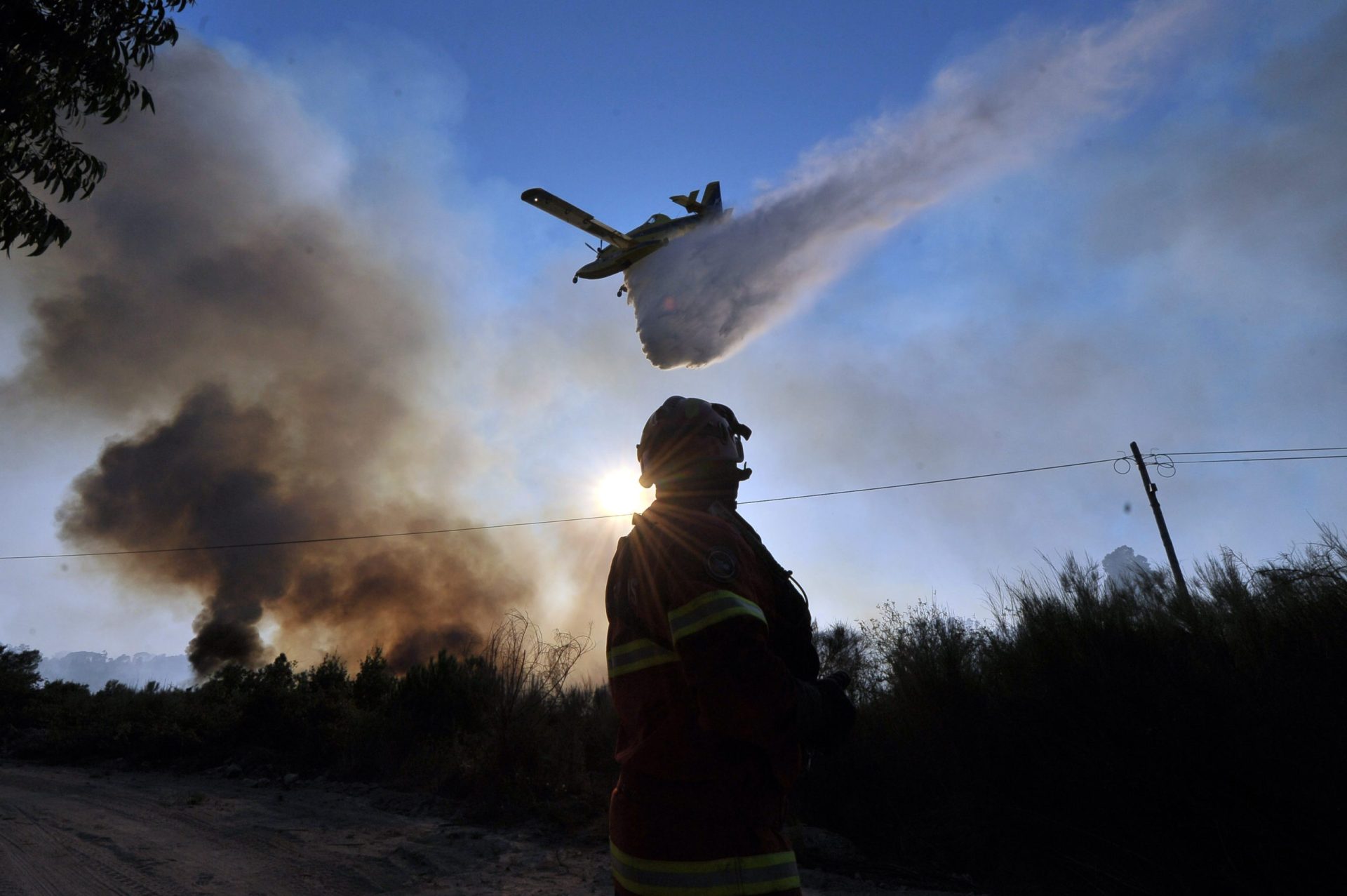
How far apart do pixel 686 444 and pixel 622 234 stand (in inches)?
674

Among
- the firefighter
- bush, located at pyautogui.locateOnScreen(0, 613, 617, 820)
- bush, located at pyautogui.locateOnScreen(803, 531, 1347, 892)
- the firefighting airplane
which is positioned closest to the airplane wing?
the firefighting airplane

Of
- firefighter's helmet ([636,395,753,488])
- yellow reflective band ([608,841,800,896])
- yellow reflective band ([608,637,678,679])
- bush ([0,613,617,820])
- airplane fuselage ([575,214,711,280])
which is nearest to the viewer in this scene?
yellow reflective band ([608,841,800,896])

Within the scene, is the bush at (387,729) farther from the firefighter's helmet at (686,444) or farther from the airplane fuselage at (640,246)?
the airplane fuselage at (640,246)

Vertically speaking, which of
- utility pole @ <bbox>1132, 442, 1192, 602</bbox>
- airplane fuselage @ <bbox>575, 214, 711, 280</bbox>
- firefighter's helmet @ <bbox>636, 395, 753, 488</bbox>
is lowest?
firefighter's helmet @ <bbox>636, 395, 753, 488</bbox>

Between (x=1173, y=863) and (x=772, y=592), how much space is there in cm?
476

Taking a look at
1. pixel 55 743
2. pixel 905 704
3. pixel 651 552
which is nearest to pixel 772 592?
pixel 651 552

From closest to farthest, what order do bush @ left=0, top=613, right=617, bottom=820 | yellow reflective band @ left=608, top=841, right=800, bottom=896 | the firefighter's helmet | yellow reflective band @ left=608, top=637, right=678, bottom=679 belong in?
yellow reflective band @ left=608, top=841, right=800, bottom=896 < yellow reflective band @ left=608, top=637, right=678, bottom=679 < the firefighter's helmet < bush @ left=0, top=613, right=617, bottom=820

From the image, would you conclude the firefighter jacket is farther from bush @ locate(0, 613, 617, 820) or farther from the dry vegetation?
bush @ locate(0, 613, 617, 820)

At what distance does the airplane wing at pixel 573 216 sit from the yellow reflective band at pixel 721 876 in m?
17.4

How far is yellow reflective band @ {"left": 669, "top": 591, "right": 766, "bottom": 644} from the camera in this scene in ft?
5.04

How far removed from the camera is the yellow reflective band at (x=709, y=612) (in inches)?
60.4

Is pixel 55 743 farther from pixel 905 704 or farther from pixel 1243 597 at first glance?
pixel 1243 597

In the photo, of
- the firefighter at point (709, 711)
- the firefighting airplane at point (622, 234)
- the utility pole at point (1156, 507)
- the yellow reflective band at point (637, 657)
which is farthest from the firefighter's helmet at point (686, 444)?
the utility pole at point (1156, 507)

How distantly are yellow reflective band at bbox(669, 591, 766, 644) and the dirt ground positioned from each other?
4.61 meters
